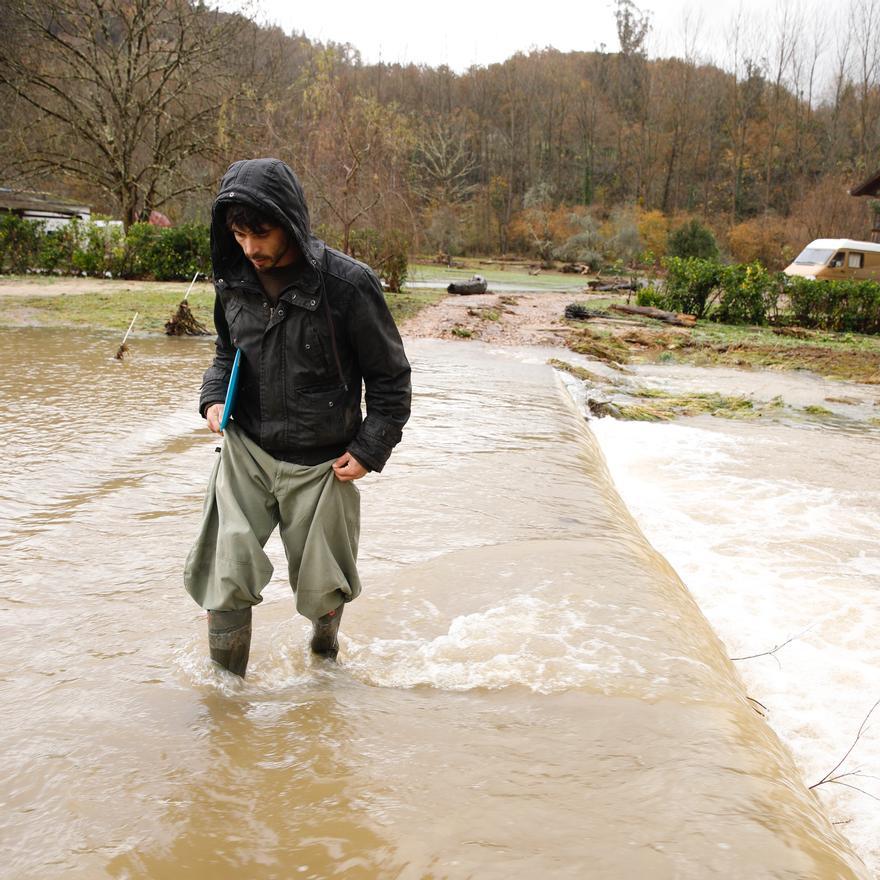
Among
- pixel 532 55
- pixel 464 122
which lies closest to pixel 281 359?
pixel 464 122

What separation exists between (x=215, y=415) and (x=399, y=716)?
123cm

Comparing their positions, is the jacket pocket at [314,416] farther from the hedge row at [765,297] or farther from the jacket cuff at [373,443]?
the hedge row at [765,297]

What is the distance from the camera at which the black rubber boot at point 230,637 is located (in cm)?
283

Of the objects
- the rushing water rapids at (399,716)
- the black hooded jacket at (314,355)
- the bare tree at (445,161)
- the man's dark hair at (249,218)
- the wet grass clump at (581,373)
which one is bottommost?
the rushing water rapids at (399,716)

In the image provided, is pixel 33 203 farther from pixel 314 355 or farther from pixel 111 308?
pixel 314 355

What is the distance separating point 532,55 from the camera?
275ft

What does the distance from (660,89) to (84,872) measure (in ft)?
248

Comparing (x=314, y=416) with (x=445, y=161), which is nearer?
(x=314, y=416)

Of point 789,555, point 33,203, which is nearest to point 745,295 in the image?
point 789,555

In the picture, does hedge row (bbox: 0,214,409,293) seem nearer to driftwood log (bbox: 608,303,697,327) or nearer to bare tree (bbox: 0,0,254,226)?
bare tree (bbox: 0,0,254,226)

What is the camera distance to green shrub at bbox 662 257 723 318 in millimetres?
21500

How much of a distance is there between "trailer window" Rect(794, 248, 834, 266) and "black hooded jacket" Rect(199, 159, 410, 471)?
31.9m

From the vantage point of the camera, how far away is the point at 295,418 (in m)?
2.73

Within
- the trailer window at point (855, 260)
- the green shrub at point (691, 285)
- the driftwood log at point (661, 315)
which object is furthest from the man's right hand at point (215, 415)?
the trailer window at point (855, 260)
